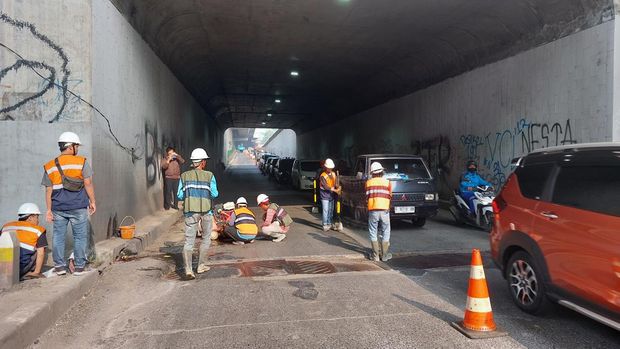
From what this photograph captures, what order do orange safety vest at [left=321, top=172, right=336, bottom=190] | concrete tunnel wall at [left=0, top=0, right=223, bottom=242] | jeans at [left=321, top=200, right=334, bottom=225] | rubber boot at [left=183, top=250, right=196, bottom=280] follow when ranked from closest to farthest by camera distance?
rubber boot at [left=183, top=250, right=196, bottom=280]
concrete tunnel wall at [left=0, top=0, right=223, bottom=242]
orange safety vest at [left=321, top=172, right=336, bottom=190]
jeans at [left=321, top=200, right=334, bottom=225]

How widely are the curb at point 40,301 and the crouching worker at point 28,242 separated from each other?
322 millimetres

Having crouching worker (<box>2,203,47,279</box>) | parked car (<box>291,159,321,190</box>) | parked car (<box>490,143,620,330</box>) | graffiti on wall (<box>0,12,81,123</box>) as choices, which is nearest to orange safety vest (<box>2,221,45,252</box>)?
crouching worker (<box>2,203,47,279</box>)

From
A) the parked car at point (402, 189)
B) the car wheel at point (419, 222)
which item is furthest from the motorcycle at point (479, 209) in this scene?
the car wheel at point (419, 222)

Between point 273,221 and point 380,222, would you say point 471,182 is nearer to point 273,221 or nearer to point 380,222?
point 380,222

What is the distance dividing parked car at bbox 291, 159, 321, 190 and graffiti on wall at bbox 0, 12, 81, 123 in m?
15.8

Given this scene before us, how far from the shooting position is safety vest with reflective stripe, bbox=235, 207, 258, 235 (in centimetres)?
876

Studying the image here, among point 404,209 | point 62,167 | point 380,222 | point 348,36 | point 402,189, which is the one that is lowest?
point 404,209

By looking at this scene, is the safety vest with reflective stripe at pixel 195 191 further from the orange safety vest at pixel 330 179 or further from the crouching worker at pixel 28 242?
the orange safety vest at pixel 330 179

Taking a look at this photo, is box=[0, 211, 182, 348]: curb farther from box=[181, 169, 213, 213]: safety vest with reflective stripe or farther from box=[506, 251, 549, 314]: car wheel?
box=[506, 251, 549, 314]: car wheel

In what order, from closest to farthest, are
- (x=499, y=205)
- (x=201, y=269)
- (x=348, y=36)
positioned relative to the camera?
(x=499, y=205), (x=201, y=269), (x=348, y=36)

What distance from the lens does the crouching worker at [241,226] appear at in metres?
8.77

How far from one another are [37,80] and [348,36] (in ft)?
30.9

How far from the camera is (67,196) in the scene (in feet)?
18.1

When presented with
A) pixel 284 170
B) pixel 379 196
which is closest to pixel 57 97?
pixel 379 196
